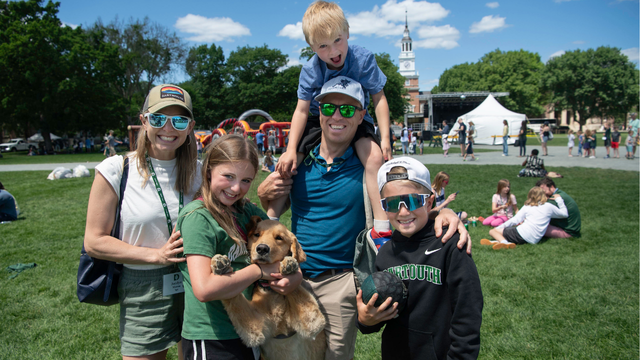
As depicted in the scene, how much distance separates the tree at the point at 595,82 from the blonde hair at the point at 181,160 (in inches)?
2997

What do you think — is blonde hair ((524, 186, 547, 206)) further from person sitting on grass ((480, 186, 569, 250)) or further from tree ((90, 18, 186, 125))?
tree ((90, 18, 186, 125))

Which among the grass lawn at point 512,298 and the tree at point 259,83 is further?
the tree at point 259,83

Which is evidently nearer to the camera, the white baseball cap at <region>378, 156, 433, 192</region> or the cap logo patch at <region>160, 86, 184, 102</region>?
the white baseball cap at <region>378, 156, 433, 192</region>

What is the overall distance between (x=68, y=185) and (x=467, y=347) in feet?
57.9

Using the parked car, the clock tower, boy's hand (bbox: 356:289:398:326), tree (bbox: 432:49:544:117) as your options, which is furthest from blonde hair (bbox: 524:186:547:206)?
the clock tower

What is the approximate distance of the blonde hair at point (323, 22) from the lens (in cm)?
287

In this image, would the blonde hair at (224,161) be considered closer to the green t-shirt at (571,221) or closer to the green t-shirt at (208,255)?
the green t-shirt at (208,255)

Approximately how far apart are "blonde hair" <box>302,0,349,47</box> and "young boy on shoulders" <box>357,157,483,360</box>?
127 centimetres

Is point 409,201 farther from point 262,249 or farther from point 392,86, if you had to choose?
point 392,86

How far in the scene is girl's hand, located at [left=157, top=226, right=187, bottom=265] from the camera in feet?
6.97

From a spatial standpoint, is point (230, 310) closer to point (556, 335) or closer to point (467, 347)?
point (467, 347)

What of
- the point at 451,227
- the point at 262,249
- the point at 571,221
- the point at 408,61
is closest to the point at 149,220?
the point at 262,249

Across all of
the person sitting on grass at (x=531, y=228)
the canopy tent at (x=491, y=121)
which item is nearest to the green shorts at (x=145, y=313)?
the person sitting on grass at (x=531, y=228)

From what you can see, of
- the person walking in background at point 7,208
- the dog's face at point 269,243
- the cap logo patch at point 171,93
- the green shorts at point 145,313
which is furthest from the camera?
the person walking in background at point 7,208
